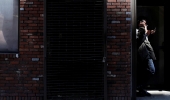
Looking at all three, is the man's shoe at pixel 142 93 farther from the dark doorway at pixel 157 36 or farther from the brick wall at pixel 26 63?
the brick wall at pixel 26 63

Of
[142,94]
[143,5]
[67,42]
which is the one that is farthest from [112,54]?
[143,5]

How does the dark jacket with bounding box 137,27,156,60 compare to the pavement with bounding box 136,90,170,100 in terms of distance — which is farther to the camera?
the dark jacket with bounding box 137,27,156,60

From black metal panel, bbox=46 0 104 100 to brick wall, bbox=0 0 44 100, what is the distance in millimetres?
212

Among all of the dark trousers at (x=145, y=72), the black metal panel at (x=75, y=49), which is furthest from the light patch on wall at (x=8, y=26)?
the dark trousers at (x=145, y=72)

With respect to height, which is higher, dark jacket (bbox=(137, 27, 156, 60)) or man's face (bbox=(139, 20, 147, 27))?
man's face (bbox=(139, 20, 147, 27))

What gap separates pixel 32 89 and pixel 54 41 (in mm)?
1095

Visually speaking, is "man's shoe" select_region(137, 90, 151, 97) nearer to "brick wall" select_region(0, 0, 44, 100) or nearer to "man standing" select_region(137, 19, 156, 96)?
"man standing" select_region(137, 19, 156, 96)

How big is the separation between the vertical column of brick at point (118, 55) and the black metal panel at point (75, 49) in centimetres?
19

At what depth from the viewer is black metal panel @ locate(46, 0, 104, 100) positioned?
27.3ft

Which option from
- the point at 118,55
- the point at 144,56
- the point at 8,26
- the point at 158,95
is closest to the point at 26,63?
the point at 8,26

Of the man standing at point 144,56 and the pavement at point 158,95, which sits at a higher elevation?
the man standing at point 144,56

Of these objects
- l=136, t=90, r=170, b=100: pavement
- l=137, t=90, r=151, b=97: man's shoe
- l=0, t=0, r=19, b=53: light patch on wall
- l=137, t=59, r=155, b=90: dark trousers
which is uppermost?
l=0, t=0, r=19, b=53: light patch on wall

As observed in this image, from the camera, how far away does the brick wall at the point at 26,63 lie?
8.39 m

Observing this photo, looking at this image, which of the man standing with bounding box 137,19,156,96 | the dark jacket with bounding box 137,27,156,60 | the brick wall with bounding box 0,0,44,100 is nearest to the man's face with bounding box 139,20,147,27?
the man standing with bounding box 137,19,156,96
